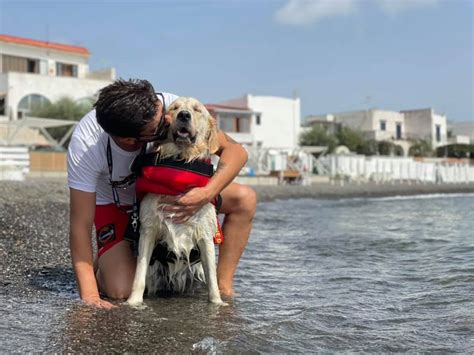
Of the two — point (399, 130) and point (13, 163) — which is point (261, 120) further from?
point (13, 163)

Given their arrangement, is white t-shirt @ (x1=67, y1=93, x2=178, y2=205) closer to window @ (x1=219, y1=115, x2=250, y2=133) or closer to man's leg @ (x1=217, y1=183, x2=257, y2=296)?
man's leg @ (x1=217, y1=183, x2=257, y2=296)

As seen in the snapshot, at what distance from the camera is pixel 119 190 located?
4094 mm

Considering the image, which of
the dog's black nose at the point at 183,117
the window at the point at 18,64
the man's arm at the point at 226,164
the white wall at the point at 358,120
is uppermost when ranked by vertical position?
the window at the point at 18,64

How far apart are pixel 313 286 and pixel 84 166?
→ 7.67ft

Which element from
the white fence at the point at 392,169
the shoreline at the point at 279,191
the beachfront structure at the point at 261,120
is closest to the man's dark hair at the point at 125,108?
the shoreline at the point at 279,191

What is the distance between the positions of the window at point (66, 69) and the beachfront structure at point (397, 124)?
107 ft

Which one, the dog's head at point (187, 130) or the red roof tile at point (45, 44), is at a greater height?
the red roof tile at point (45, 44)

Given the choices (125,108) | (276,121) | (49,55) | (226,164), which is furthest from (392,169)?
(125,108)

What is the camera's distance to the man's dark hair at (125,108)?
11.1ft

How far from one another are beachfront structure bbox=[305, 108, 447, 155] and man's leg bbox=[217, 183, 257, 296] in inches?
2721

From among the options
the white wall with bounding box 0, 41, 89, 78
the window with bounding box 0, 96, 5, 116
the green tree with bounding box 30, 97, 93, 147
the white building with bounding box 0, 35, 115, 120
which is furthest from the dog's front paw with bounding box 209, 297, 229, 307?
the white wall with bounding box 0, 41, 89, 78

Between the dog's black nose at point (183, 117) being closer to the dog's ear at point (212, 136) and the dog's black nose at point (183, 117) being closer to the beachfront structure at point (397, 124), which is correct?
the dog's ear at point (212, 136)

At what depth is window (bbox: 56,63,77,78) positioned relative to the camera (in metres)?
50.3

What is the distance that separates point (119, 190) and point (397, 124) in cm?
7891
